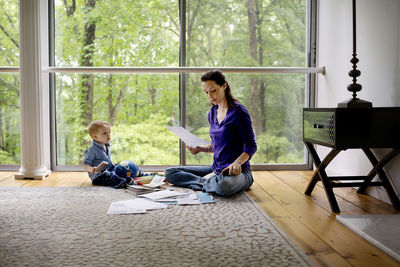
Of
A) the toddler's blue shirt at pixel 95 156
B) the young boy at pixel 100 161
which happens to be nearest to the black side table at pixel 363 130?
the young boy at pixel 100 161

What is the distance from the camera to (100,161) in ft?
9.87

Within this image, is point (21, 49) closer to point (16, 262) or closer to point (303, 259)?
point (16, 262)

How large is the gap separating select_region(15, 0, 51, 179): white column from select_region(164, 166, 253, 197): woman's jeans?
117 cm

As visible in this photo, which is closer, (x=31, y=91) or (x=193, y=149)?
(x=193, y=149)

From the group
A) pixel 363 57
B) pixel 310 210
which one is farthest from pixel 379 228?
pixel 363 57

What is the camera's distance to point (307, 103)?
365cm

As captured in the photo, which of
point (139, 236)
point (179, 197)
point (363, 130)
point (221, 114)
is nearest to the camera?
point (139, 236)

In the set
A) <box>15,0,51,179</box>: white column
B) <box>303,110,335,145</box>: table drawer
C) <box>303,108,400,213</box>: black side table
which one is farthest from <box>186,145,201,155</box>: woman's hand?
<box>15,0,51,179</box>: white column

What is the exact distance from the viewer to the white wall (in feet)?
7.80

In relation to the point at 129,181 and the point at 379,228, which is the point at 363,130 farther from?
the point at 129,181

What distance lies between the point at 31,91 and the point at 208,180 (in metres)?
1.68

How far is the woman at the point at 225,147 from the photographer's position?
102 inches

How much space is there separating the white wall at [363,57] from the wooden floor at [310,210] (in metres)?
0.25

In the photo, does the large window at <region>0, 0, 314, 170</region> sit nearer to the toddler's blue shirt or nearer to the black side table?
the toddler's blue shirt
